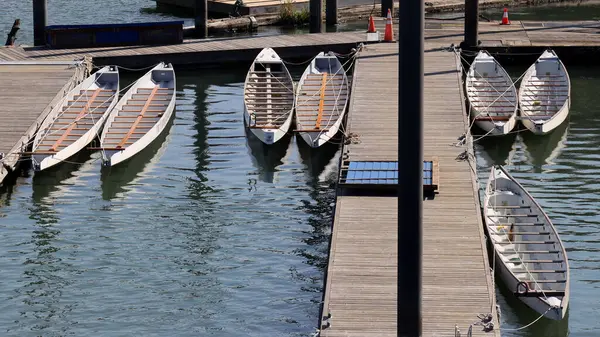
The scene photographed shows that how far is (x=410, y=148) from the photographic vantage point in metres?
13.7

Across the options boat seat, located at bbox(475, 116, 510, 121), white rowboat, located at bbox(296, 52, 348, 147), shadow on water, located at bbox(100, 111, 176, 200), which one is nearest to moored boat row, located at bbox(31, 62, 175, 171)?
shadow on water, located at bbox(100, 111, 176, 200)

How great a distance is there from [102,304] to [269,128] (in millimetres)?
9796

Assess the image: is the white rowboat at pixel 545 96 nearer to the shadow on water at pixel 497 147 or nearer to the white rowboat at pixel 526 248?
the shadow on water at pixel 497 147


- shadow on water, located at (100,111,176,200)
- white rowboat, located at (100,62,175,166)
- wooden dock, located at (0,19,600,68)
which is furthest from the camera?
wooden dock, located at (0,19,600,68)

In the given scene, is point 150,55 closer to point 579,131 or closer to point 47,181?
point 47,181

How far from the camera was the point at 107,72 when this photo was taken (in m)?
32.6

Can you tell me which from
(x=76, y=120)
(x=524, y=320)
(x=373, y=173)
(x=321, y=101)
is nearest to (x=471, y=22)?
(x=321, y=101)

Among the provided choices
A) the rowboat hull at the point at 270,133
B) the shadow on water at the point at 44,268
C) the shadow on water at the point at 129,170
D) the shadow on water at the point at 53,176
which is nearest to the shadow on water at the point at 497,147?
the rowboat hull at the point at 270,133

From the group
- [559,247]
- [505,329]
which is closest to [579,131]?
[559,247]

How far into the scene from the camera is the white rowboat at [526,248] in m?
18.9

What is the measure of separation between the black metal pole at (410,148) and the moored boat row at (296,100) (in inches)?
540

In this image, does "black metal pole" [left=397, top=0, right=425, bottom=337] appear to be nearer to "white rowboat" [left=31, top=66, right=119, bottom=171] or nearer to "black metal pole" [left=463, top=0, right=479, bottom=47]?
"white rowboat" [left=31, top=66, right=119, bottom=171]

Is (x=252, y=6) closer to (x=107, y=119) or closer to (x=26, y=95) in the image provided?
(x=26, y=95)

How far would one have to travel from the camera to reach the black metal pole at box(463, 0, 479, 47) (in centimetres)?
3619
